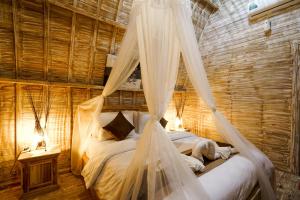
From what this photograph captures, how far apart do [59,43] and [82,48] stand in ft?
1.24

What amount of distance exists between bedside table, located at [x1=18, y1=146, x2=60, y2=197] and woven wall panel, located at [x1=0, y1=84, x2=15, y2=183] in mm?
423

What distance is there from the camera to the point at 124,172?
1778mm

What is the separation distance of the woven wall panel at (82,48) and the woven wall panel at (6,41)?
0.88m

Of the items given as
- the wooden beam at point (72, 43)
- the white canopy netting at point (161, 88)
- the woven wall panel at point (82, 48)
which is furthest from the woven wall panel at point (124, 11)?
the white canopy netting at point (161, 88)

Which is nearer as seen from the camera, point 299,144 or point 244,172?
point 244,172

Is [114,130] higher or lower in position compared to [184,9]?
lower

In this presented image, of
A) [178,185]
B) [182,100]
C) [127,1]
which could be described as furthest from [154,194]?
[182,100]

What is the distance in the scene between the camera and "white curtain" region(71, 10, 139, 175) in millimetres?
2295

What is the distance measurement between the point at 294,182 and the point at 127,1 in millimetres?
4158

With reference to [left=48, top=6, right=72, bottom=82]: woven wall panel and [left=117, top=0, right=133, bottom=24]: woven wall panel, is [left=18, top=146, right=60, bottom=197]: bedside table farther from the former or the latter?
[left=117, top=0, right=133, bottom=24]: woven wall panel

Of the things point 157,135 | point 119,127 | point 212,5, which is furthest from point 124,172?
point 212,5

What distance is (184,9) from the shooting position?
182 cm

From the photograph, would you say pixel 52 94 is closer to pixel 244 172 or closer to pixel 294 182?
pixel 244 172

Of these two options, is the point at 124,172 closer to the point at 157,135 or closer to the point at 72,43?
the point at 157,135
